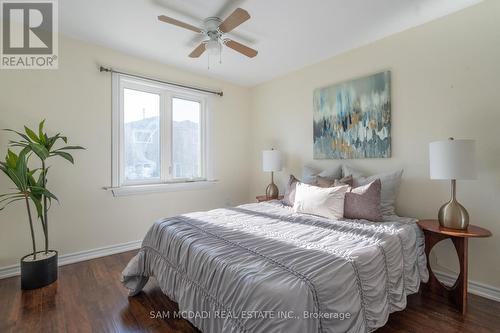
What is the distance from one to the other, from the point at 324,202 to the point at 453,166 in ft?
3.32

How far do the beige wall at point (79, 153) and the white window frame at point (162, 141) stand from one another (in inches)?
3.4

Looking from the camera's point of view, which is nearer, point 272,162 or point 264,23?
point 264,23

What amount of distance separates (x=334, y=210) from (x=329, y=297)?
1.15 m

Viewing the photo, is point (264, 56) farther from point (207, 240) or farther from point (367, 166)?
point (207, 240)

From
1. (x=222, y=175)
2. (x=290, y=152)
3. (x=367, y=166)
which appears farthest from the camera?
(x=222, y=175)

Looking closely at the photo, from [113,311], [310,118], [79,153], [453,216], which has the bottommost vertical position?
[113,311]

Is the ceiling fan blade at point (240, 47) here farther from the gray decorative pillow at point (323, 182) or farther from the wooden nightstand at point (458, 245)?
the wooden nightstand at point (458, 245)

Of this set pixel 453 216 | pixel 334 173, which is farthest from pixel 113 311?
pixel 453 216

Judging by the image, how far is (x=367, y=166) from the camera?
274 cm

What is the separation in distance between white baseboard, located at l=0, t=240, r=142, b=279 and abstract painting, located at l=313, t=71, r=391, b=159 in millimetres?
2803

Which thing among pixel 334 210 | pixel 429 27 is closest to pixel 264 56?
pixel 429 27

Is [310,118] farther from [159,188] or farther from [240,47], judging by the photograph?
[159,188]

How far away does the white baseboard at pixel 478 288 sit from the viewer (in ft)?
6.39

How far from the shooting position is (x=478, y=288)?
2027mm
